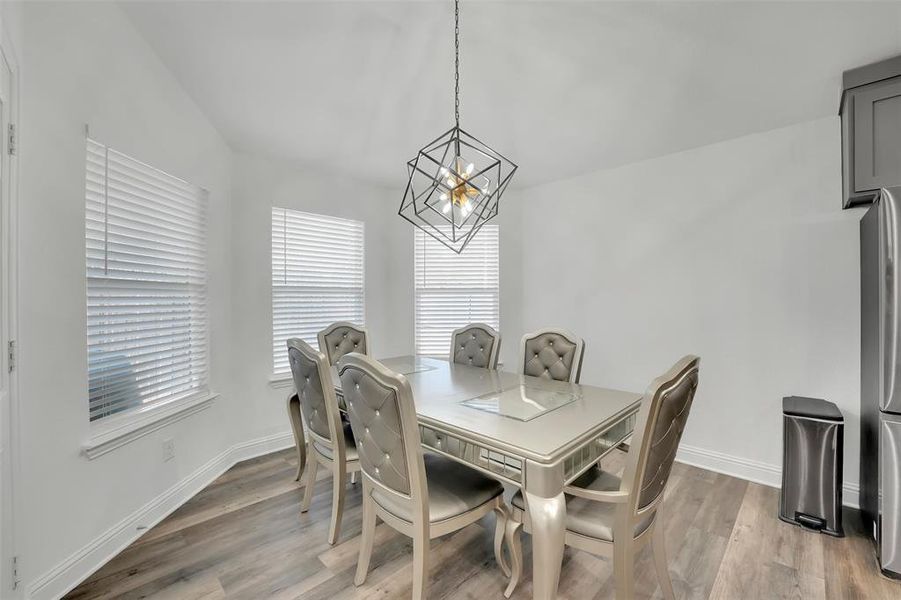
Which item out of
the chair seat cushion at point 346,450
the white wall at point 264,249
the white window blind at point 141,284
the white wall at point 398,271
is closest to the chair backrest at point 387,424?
the chair seat cushion at point 346,450

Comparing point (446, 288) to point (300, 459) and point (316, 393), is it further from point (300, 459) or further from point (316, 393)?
point (316, 393)

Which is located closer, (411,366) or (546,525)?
(546,525)

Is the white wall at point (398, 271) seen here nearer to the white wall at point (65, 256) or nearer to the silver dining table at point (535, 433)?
the white wall at point (65, 256)

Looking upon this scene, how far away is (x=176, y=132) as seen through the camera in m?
2.49

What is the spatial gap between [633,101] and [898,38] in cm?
118

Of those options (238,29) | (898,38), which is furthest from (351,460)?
(898,38)

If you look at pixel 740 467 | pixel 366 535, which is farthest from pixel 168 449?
pixel 740 467

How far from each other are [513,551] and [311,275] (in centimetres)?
303

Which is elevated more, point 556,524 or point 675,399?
point 675,399

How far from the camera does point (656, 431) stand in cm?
137

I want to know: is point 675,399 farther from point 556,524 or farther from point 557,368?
point 557,368

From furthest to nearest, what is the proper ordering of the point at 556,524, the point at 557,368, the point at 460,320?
the point at 460,320 < the point at 557,368 < the point at 556,524

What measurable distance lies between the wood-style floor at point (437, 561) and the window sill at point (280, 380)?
111 centimetres

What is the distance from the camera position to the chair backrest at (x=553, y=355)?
269cm
